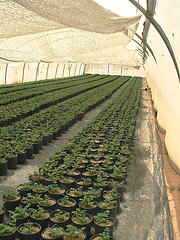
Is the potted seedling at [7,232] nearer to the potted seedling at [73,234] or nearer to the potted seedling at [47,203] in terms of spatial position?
the potted seedling at [73,234]

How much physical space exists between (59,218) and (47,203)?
43cm

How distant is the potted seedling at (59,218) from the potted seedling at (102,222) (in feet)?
1.02

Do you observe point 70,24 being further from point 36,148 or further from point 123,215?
point 123,215

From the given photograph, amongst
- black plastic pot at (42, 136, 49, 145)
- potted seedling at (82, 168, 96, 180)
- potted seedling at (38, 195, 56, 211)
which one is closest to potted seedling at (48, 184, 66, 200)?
potted seedling at (38, 195, 56, 211)

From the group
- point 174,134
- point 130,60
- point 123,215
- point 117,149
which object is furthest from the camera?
point 130,60

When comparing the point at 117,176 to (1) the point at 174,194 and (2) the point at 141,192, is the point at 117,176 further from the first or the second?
(1) the point at 174,194

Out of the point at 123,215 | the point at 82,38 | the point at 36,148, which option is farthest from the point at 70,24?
the point at 82,38

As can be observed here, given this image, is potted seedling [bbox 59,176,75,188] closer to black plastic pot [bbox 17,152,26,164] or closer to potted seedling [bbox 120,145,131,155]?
black plastic pot [bbox 17,152,26,164]

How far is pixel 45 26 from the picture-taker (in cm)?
903

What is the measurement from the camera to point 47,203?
11.8ft

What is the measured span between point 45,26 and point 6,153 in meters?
5.13

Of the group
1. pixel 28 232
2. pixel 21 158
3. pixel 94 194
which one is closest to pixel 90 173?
pixel 94 194

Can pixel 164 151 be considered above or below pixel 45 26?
below

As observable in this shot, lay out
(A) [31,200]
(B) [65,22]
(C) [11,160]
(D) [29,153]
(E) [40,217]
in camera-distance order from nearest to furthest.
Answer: (E) [40,217] → (A) [31,200] → (C) [11,160] → (D) [29,153] → (B) [65,22]
